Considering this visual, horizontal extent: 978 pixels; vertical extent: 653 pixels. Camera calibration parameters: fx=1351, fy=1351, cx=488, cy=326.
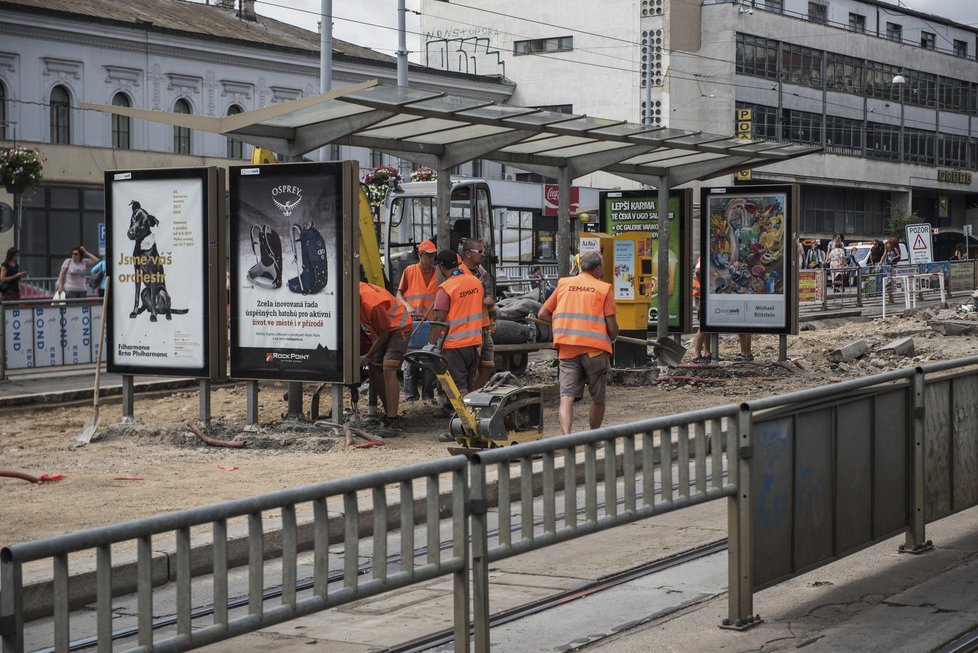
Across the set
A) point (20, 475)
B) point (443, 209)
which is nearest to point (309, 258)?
point (443, 209)

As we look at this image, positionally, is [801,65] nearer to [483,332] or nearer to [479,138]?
[479,138]

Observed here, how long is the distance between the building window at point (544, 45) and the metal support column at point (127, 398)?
161 feet

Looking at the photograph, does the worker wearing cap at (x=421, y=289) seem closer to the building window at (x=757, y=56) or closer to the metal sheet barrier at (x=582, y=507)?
the metal sheet barrier at (x=582, y=507)

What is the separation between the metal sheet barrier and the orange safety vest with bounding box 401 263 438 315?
265 inches

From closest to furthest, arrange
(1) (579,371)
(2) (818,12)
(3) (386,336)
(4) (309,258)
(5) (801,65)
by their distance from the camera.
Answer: (1) (579,371) → (4) (309,258) → (3) (386,336) → (5) (801,65) → (2) (818,12)

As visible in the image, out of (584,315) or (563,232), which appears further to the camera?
(563,232)

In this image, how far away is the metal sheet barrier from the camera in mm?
4094

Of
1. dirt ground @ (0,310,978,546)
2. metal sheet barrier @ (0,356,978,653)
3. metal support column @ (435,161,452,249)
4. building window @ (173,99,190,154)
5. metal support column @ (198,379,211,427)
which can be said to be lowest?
dirt ground @ (0,310,978,546)

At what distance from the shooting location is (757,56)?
6072 centimetres

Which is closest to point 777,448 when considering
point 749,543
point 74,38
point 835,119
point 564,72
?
point 749,543

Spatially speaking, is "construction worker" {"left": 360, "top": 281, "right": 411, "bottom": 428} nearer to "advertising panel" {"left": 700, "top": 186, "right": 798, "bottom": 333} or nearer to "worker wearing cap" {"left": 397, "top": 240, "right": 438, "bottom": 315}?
"worker wearing cap" {"left": 397, "top": 240, "right": 438, "bottom": 315}

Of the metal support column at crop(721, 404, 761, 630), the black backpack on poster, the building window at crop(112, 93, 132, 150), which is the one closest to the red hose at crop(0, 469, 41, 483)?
the black backpack on poster

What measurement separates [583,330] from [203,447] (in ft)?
12.6

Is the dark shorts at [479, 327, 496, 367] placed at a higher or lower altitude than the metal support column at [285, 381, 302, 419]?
higher
